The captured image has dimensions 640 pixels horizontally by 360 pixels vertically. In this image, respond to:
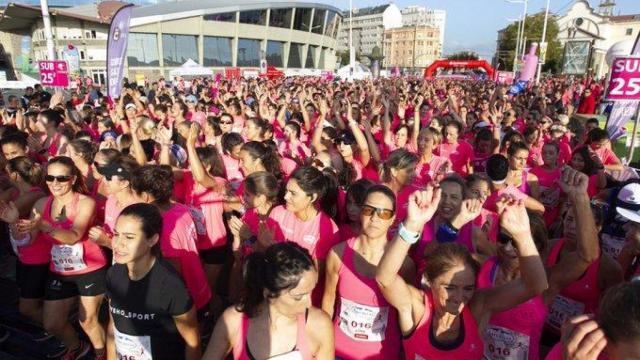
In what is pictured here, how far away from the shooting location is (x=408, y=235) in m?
1.85

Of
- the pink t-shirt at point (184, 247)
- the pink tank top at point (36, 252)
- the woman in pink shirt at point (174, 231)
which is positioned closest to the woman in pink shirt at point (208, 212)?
the woman in pink shirt at point (174, 231)

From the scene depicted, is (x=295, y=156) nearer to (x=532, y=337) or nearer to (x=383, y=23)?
(x=532, y=337)

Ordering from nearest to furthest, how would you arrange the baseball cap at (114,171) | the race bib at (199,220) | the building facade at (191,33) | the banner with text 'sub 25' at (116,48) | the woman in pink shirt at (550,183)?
the baseball cap at (114,171)
the race bib at (199,220)
the woman in pink shirt at (550,183)
the banner with text 'sub 25' at (116,48)
the building facade at (191,33)

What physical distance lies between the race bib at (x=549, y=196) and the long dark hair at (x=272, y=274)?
3740 mm

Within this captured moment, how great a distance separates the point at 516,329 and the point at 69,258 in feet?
10.4

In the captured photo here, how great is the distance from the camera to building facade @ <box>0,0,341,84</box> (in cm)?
4325

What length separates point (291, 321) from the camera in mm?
2012

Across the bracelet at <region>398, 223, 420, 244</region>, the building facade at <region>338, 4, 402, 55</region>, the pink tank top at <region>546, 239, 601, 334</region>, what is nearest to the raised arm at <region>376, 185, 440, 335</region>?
the bracelet at <region>398, 223, 420, 244</region>

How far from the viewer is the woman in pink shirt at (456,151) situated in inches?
223

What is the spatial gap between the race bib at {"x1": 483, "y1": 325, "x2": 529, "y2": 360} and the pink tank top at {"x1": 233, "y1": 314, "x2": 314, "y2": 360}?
1.04m

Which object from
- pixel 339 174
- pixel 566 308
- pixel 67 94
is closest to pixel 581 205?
pixel 566 308

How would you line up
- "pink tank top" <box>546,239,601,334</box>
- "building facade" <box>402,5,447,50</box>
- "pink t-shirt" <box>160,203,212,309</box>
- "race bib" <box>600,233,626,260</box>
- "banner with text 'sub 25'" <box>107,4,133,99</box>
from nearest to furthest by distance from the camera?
→ "pink tank top" <box>546,239,601,334</box>
"pink t-shirt" <box>160,203,212,309</box>
"race bib" <box>600,233,626,260</box>
"banner with text 'sub 25'" <box>107,4,133,99</box>
"building facade" <box>402,5,447,50</box>

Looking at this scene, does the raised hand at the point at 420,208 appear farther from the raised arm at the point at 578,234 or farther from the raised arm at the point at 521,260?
the raised arm at the point at 578,234

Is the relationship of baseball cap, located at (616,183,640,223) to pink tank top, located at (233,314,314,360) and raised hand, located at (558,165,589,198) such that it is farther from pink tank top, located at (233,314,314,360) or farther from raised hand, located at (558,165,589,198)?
pink tank top, located at (233,314,314,360)
